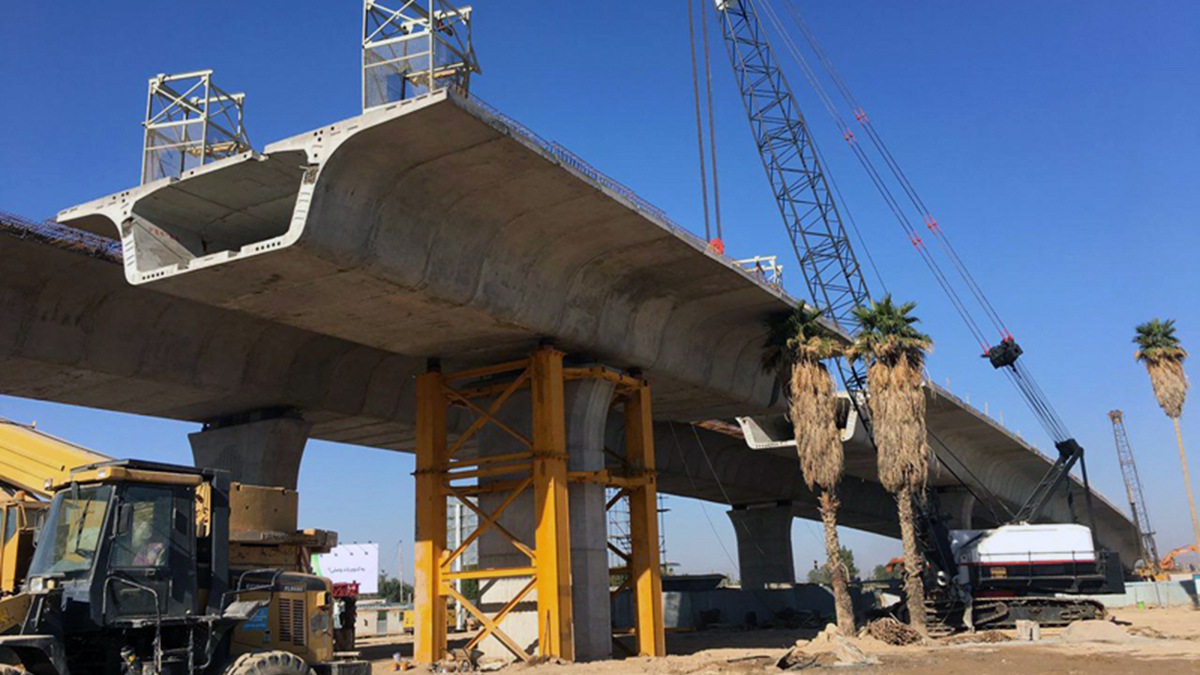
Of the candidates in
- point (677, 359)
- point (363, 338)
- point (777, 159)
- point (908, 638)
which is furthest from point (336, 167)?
point (777, 159)

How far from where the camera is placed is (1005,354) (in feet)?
214

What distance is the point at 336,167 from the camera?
68.9 ft

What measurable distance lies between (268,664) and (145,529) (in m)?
2.44

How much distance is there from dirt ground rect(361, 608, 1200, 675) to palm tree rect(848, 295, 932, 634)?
419cm

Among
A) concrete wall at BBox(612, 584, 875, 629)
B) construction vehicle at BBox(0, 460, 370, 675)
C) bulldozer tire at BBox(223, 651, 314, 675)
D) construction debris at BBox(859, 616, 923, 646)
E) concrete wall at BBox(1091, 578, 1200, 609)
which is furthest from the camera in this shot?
concrete wall at BBox(1091, 578, 1200, 609)


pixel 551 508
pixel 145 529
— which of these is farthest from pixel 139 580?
pixel 551 508

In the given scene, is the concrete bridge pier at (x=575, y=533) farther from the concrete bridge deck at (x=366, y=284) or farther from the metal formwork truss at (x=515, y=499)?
the concrete bridge deck at (x=366, y=284)

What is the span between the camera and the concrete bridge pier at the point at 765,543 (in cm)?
6462

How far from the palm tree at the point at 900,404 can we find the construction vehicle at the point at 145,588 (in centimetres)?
2738

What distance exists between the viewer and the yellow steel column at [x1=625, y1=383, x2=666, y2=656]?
3141 cm

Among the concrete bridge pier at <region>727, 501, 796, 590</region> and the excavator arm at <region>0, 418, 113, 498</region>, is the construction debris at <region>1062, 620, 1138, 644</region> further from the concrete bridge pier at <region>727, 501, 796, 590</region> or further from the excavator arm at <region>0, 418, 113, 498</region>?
the concrete bridge pier at <region>727, 501, 796, 590</region>

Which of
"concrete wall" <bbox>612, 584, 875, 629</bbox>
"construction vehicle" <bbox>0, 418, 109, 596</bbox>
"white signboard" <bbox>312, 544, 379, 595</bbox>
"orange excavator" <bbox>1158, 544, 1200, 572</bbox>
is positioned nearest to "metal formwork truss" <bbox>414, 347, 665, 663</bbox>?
"construction vehicle" <bbox>0, 418, 109, 596</bbox>

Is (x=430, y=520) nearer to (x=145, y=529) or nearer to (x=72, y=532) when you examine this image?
(x=145, y=529)

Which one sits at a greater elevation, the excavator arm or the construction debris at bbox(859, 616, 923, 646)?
the excavator arm
